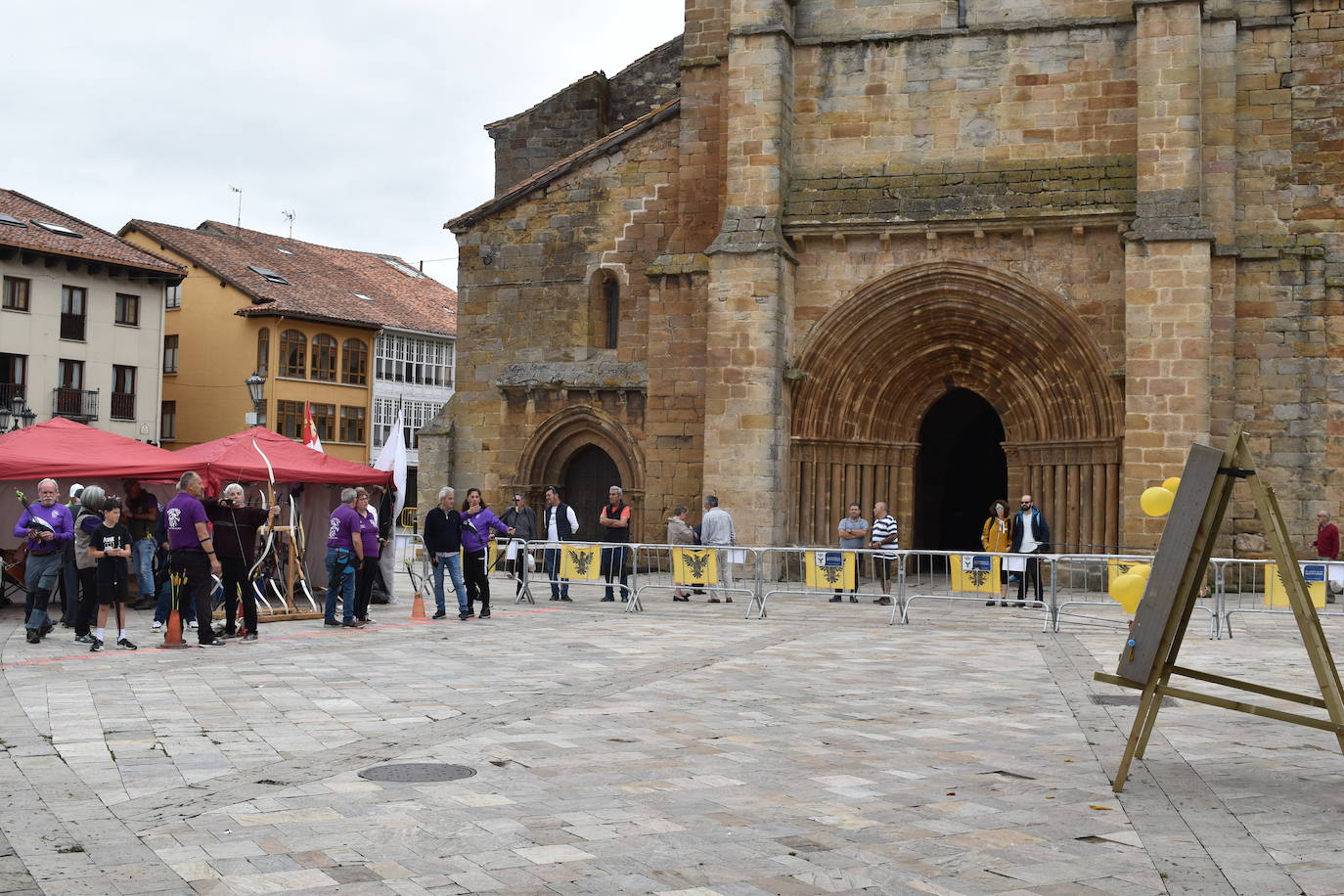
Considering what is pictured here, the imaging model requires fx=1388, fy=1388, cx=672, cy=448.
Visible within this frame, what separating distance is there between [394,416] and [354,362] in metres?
3.72

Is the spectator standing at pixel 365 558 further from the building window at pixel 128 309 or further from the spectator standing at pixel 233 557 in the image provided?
the building window at pixel 128 309

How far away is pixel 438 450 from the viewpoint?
25.3 metres

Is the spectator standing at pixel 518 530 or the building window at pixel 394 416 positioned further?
the building window at pixel 394 416

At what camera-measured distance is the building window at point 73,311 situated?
38219 mm

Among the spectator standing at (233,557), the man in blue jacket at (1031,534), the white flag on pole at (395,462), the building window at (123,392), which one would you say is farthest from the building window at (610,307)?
the building window at (123,392)

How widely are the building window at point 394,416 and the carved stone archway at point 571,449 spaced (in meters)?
24.1

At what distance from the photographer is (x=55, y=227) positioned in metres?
39.1

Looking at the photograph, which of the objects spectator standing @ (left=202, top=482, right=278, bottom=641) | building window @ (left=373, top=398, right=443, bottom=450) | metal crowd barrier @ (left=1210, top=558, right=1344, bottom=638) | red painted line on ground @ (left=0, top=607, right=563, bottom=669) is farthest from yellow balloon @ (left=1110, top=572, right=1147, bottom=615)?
building window @ (left=373, top=398, right=443, bottom=450)

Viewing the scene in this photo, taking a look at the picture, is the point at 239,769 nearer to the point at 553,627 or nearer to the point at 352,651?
the point at 352,651

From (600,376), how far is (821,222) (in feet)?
17.1

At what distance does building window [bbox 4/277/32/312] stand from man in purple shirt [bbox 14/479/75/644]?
2654 centimetres

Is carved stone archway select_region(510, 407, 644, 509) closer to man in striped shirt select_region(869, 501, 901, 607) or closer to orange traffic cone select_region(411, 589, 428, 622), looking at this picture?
man in striped shirt select_region(869, 501, 901, 607)

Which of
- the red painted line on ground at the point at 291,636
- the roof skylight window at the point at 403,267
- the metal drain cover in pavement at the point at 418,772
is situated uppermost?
the roof skylight window at the point at 403,267

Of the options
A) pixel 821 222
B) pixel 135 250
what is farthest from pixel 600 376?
pixel 135 250
